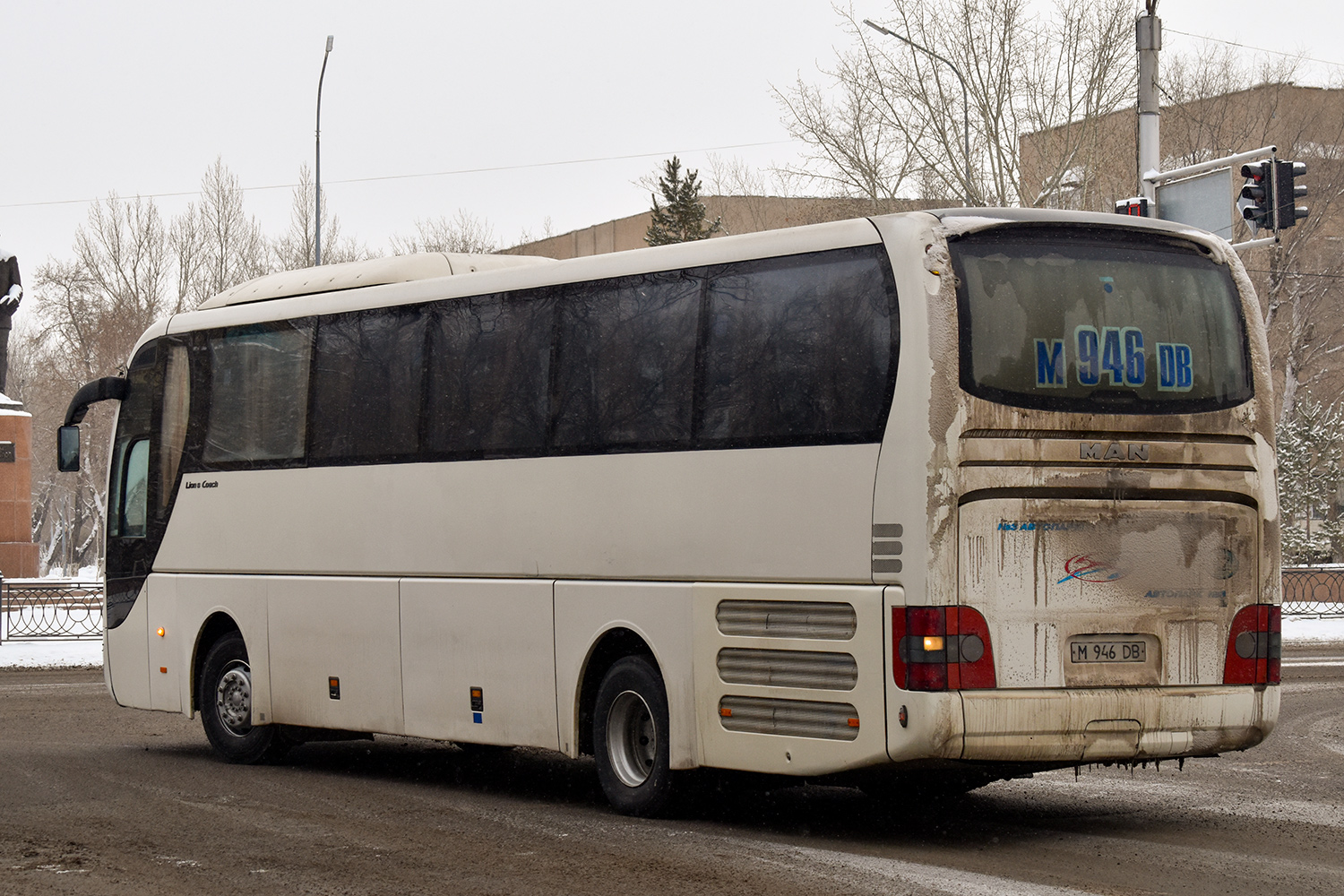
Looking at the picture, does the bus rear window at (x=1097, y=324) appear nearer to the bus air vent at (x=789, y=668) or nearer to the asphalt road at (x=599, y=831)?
the bus air vent at (x=789, y=668)

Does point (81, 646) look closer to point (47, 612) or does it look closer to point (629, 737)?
point (47, 612)

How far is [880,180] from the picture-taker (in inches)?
1677

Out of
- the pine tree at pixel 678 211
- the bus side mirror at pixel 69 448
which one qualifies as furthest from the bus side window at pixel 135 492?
the pine tree at pixel 678 211

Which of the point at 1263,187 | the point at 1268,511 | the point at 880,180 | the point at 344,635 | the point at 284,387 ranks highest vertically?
the point at 880,180

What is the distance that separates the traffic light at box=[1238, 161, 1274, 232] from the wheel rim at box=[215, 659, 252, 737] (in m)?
14.7

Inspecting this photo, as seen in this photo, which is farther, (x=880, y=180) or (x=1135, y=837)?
(x=880, y=180)

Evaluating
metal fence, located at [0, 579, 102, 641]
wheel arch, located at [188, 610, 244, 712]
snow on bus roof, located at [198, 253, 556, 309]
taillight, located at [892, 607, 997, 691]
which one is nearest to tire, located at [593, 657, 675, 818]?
taillight, located at [892, 607, 997, 691]

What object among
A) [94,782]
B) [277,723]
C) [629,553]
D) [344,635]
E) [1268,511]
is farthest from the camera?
[277,723]

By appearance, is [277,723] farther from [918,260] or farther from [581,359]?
[918,260]

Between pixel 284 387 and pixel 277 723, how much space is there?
2518 millimetres

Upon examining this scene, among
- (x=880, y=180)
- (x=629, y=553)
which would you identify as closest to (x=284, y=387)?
(x=629, y=553)

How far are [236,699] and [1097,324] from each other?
24.5ft

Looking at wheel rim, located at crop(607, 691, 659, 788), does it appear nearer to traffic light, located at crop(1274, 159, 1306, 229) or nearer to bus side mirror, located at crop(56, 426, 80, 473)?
bus side mirror, located at crop(56, 426, 80, 473)

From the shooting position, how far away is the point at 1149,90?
22578mm
